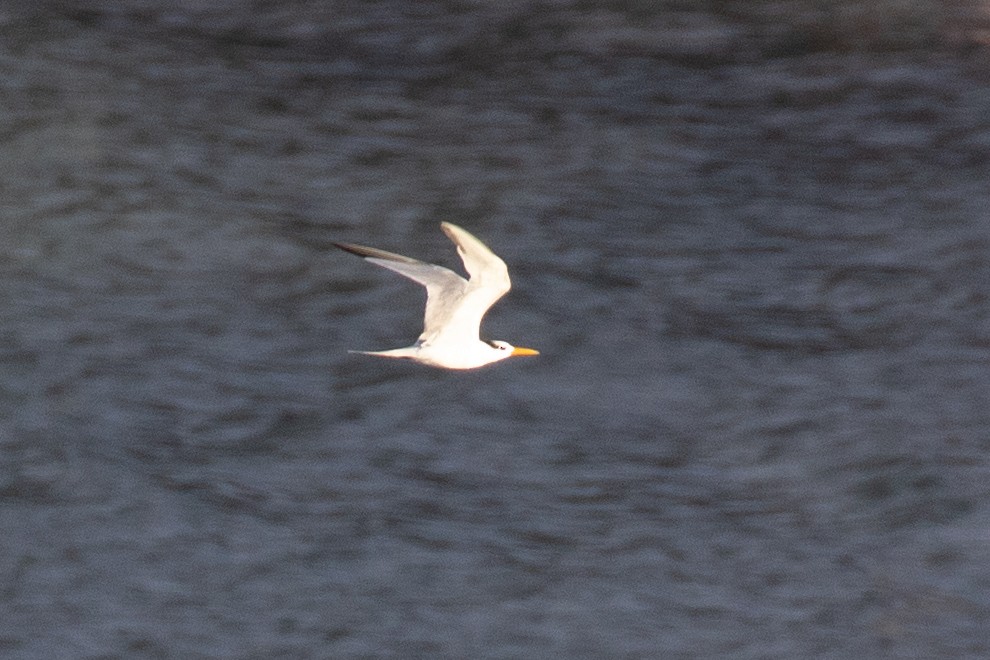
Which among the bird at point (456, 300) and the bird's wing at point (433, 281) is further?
the bird at point (456, 300)

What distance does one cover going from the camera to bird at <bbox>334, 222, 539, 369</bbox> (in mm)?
7652

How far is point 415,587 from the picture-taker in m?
8.69

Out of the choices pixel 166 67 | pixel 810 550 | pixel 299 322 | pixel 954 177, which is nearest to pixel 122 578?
pixel 299 322

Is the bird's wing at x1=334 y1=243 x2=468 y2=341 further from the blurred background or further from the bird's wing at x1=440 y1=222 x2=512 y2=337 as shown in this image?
the blurred background

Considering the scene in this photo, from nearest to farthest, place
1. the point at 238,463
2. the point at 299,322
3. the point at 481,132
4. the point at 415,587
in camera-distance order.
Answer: the point at 415,587, the point at 238,463, the point at 299,322, the point at 481,132

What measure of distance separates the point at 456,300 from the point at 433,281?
0.24 metres

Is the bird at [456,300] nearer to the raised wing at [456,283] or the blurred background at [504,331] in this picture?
the raised wing at [456,283]

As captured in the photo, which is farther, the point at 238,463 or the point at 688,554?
the point at 238,463

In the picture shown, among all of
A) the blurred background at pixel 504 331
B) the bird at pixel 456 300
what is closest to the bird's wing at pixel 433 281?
the bird at pixel 456 300

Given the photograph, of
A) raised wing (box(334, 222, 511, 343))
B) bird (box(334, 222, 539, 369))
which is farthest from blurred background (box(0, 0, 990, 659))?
raised wing (box(334, 222, 511, 343))

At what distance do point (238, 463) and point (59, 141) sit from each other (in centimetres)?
368

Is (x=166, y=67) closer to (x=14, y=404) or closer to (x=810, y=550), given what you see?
(x=14, y=404)

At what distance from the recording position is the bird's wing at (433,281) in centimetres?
751

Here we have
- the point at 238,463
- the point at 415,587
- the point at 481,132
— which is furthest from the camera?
the point at 481,132
